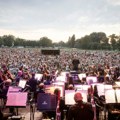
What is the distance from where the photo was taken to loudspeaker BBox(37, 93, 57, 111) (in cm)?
1046

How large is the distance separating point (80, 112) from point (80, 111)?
0.08 ft

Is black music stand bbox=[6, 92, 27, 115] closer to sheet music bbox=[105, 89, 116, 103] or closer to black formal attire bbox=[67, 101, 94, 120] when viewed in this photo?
sheet music bbox=[105, 89, 116, 103]

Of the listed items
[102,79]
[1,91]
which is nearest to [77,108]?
[1,91]

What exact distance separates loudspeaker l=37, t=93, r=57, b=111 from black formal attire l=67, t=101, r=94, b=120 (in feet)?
13.4

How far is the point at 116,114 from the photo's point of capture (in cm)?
1074

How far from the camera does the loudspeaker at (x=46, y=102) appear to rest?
34.3ft

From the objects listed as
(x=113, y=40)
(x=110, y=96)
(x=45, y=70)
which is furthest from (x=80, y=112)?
(x=113, y=40)

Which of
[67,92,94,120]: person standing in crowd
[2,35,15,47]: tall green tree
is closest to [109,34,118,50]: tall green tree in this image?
[2,35,15,47]: tall green tree

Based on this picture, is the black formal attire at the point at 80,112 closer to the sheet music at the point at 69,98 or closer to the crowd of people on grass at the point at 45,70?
the sheet music at the point at 69,98

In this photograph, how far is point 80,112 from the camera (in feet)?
21.0

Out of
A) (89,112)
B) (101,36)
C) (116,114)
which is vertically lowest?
(116,114)

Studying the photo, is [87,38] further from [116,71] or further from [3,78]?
[3,78]

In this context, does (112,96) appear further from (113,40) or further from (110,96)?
(113,40)

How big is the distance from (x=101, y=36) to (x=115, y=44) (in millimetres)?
40073
